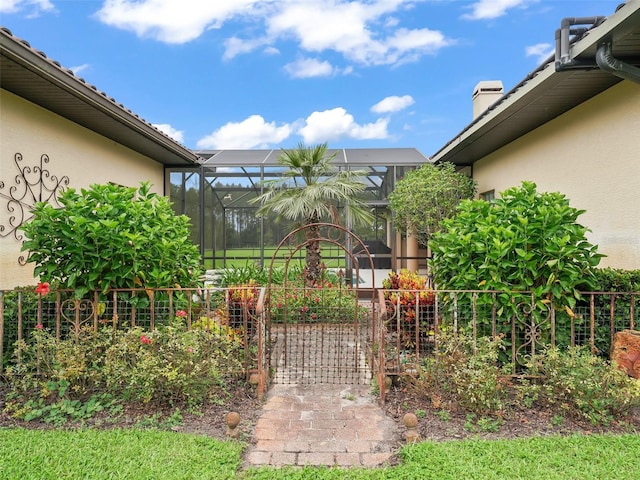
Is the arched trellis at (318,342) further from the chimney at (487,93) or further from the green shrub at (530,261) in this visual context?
the chimney at (487,93)

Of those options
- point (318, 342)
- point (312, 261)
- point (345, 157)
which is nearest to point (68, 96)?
point (312, 261)

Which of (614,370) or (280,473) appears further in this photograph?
(614,370)

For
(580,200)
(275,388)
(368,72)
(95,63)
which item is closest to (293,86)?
(368,72)

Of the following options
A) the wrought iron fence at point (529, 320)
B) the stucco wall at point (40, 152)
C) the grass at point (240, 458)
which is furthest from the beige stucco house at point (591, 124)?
the stucco wall at point (40, 152)

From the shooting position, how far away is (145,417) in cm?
323

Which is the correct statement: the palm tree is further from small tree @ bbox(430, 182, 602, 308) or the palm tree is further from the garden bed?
the garden bed

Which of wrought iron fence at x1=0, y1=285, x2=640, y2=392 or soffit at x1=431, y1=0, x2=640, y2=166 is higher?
soffit at x1=431, y1=0, x2=640, y2=166

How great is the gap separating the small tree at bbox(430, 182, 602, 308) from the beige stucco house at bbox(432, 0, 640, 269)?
4.15ft

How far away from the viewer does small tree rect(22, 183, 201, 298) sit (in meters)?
3.59

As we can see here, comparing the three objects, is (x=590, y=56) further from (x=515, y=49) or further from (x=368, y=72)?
(x=368, y=72)

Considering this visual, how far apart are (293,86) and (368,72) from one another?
237 cm

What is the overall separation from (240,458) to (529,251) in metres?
3.17

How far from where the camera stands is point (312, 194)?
6.96 meters

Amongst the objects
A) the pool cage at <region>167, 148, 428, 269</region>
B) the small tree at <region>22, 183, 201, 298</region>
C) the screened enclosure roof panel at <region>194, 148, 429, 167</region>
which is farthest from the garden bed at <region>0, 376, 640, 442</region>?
the screened enclosure roof panel at <region>194, 148, 429, 167</region>
